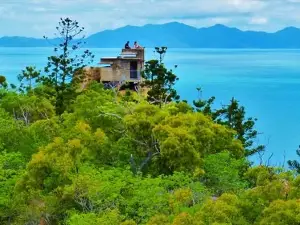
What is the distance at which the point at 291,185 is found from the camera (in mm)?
10836

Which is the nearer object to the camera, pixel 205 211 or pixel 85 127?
pixel 205 211

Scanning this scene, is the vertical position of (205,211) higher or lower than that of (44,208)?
higher

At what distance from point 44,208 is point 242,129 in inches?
747

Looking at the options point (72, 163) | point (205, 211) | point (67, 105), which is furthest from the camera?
point (67, 105)

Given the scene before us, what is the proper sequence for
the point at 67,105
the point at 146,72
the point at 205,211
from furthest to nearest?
the point at 146,72 → the point at 67,105 → the point at 205,211

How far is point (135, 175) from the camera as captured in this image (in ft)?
49.0

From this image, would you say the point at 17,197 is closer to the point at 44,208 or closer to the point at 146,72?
the point at 44,208

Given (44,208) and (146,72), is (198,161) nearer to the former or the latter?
(44,208)

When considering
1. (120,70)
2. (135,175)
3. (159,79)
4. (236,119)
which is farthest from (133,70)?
(135,175)

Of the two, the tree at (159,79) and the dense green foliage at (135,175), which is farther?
the tree at (159,79)

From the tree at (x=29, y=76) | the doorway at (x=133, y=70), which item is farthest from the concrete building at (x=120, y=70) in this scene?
the tree at (x=29, y=76)

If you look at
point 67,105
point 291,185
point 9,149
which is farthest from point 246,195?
point 67,105

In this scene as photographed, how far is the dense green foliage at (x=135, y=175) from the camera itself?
10.6 m

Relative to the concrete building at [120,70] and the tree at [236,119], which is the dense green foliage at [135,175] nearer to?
the tree at [236,119]
